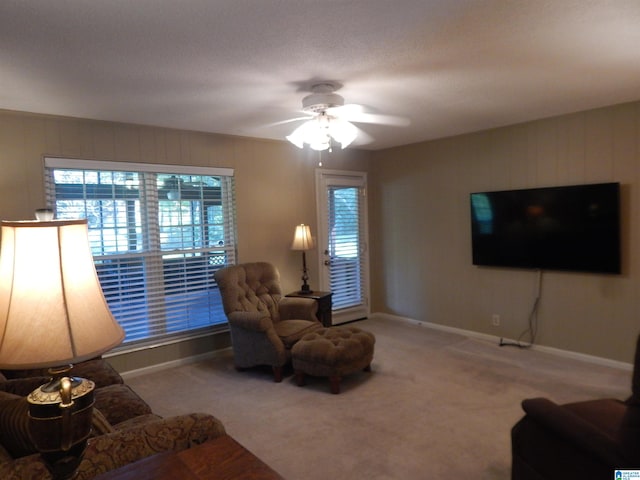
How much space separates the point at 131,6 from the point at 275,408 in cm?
279

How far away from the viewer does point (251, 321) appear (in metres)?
3.83

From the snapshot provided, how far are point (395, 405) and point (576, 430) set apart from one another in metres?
1.68

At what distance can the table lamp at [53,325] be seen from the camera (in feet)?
3.29

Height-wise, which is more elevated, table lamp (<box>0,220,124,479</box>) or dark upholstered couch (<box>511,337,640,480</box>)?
table lamp (<box>0,220,124,479</box>)

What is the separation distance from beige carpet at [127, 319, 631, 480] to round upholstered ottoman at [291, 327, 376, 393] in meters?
0.16

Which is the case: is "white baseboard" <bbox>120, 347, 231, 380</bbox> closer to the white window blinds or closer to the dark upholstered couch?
the white window blinds

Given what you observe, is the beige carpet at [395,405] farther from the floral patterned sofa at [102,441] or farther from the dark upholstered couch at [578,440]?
the floral patterned sofa at [102,441]

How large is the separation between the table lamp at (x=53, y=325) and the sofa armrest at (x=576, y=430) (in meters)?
1.77

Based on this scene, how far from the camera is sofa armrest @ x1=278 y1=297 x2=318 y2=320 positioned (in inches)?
173

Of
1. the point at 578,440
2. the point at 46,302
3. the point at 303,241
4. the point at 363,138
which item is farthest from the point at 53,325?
the point at 363,138

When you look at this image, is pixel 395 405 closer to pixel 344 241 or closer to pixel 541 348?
pixel 541 348

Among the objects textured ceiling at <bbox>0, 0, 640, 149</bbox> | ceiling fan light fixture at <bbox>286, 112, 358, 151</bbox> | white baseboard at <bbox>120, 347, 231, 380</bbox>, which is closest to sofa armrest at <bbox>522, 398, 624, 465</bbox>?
textured ceiling at <bbox>0, 0, 640, 149</bbox>

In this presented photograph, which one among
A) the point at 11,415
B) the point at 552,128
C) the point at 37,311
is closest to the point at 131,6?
the point at 37,311

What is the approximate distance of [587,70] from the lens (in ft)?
9.57
